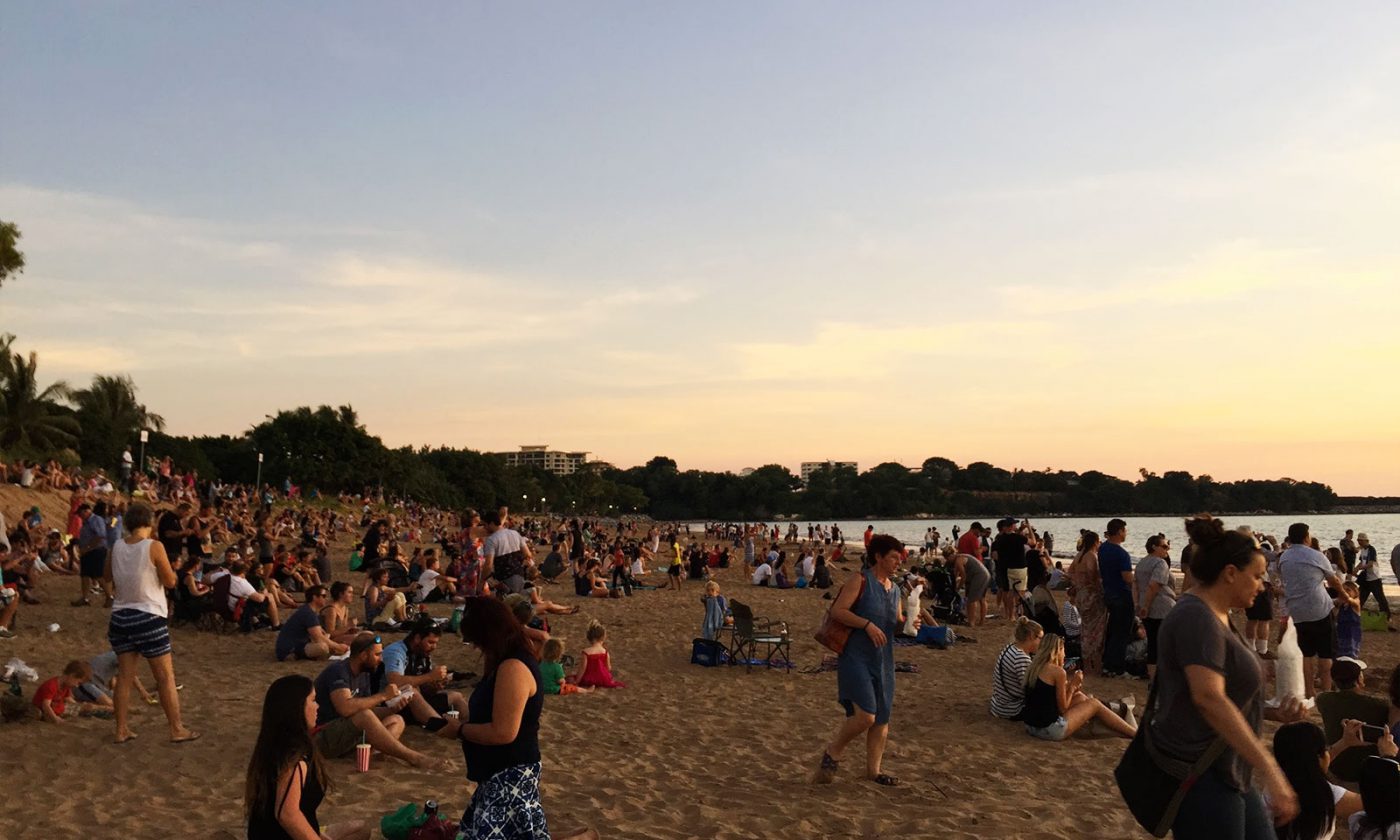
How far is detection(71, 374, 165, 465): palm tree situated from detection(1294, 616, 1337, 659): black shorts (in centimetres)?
5626

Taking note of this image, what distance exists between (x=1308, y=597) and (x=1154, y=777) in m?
7.01

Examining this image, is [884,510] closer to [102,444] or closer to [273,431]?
[273,431]

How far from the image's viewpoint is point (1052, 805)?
6.37m

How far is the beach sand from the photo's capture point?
599 cm

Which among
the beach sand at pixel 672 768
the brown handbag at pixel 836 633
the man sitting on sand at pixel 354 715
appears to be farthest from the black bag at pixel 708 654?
the brown handbag at pixel 836 633

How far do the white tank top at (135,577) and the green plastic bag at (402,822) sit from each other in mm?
2387

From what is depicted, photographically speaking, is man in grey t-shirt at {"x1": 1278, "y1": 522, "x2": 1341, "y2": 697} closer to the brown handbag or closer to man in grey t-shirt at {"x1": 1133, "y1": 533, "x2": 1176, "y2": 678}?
man in grey t-shirt at {"x1": 1133, "y1": 533, "x2": 1176, "y2": 678}

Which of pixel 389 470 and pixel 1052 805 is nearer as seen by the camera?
pixel 1052 805

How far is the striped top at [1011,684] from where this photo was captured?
28.3 ft

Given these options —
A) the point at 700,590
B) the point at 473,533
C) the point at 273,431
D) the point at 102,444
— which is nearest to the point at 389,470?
the point at 273,431

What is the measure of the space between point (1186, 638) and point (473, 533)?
34.9 feet

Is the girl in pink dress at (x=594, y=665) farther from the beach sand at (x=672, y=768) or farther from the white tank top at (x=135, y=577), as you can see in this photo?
the white tank top at (x=135, y=577)

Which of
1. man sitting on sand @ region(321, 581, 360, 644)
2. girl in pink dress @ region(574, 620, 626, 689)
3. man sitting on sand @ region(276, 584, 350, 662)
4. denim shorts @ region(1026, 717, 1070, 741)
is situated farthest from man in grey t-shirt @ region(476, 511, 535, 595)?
denim shorts @ region(1026, 717, 1070, 741)

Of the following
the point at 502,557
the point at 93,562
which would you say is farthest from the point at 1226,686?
the point at 93,562
